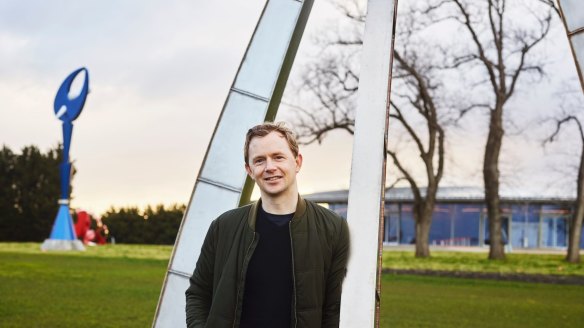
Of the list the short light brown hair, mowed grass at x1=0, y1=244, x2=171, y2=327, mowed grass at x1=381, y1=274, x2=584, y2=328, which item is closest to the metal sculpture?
the short light brown hair

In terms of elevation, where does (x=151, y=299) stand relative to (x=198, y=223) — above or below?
below

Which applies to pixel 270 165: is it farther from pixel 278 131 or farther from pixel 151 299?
pixel 151 299

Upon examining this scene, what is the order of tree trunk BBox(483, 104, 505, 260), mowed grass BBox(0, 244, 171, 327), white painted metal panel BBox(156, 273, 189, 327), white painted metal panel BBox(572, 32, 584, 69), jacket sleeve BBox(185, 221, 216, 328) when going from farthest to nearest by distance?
tree trunk BBox(483, 104, 505, 260) < mowed grass BBox(0, 244, 171, 327) < white painted metal panel BBox(156, 273, 189, 327) < white painted metal panel BBox(572, 32, 584, 69) < jacket sleeve BBox(185, 221, 216, 328)

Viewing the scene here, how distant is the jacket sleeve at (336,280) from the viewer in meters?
2.74

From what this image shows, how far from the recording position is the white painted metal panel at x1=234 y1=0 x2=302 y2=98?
184 inches

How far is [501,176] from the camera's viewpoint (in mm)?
27234

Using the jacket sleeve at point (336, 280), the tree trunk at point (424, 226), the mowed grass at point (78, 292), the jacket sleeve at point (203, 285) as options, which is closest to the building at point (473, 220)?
the tree trunk at point (424, 226)

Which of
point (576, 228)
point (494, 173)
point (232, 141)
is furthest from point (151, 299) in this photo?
point (576, 228)

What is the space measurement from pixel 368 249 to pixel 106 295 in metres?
11.3

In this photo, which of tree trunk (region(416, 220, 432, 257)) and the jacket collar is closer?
the jacket collar

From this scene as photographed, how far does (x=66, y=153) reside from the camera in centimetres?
2739

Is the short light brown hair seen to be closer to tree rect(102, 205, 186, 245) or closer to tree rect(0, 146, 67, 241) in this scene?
tree rect(102, 205, 186, 245)

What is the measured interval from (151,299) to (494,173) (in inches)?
622

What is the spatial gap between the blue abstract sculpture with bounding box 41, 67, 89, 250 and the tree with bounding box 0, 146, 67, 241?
538 inches
